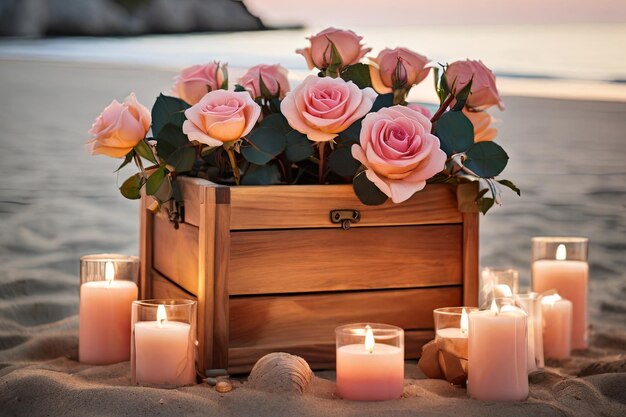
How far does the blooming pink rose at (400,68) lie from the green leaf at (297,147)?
0.59 ft

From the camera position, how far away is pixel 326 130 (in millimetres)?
1376

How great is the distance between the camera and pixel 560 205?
128 inches

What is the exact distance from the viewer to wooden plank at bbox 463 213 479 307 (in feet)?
4.96

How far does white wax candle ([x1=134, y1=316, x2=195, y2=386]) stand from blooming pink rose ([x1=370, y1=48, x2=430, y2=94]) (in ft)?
1.68

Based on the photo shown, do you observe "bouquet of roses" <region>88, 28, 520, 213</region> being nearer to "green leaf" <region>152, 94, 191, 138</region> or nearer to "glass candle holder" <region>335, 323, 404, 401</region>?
"green leaf" <region>152, 94, 191, 138</region>

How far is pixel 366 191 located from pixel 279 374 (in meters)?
0.32

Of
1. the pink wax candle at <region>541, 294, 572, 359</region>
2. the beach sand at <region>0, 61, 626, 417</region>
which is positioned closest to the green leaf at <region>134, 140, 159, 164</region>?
the beach sand at <region>0, 61, 626, 417</region>

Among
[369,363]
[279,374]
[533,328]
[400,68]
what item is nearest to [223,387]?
[279,374]

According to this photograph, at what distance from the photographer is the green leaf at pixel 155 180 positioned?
144cm

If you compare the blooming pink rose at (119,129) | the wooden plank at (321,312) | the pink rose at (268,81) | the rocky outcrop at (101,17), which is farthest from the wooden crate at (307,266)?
the rocky outcrop at (101,17)

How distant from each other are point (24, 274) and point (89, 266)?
0.70 meters

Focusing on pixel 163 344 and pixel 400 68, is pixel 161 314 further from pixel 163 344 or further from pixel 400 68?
pixel 400 68

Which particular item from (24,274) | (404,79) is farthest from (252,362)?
(24,274)

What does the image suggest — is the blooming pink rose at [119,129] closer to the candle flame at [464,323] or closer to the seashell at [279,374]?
the seashell at [279,374]
